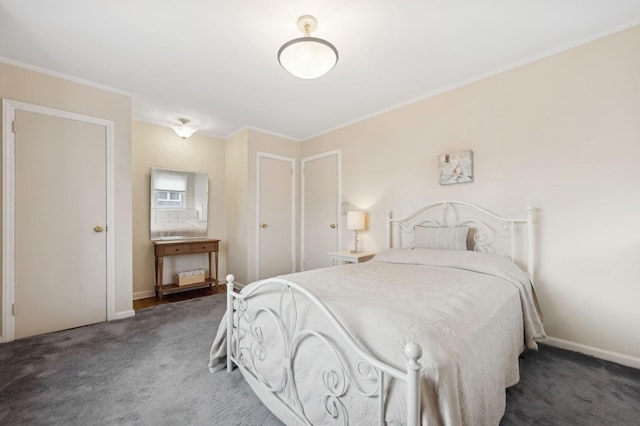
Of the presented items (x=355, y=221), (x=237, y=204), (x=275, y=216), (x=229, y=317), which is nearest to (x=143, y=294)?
(x=237, y=204)

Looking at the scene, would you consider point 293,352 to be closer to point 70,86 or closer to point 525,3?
point 525,3

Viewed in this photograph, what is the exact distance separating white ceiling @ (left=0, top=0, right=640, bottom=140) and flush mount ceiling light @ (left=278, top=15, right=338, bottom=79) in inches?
3.2

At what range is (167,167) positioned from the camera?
4.05 metres

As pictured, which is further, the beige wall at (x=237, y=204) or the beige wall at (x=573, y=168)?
the beige wall at (x=237, y=204)

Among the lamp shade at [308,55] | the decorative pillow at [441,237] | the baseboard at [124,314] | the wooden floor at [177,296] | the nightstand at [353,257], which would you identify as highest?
the lamp shade at [308,55]

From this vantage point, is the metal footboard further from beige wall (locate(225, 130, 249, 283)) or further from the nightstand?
beige wall (locate(225, 130, 249, 283))

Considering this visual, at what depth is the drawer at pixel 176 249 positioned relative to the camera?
3684 millimetres

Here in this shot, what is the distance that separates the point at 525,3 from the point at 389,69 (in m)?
1.06

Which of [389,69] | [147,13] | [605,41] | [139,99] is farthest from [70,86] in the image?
[605,41]

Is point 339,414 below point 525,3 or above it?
below

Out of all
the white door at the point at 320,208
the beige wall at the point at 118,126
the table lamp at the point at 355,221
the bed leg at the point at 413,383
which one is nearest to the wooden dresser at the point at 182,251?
the beige wall at the point at 118,126

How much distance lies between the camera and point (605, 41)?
2.07 metres

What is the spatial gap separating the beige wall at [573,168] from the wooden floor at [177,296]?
3561 mm

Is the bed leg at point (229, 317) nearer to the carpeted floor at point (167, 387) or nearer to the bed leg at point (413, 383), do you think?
the carpeted floor at point (167, 387)
